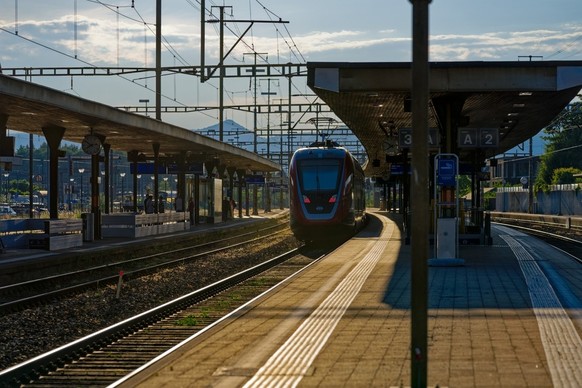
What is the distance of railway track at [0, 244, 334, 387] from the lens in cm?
939

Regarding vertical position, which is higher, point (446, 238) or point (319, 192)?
point (319, 192)

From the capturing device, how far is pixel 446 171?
20469 mm

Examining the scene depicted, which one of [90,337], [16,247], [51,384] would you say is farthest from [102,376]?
[16,247]

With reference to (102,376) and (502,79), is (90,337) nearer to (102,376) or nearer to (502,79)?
(102,376)

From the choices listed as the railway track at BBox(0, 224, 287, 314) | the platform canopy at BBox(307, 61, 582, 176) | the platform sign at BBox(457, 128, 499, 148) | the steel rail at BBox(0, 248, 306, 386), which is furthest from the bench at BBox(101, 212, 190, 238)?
the steel rail at BBox(0, 248, 306, 386)

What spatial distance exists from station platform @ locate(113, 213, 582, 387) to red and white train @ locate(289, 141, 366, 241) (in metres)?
12.4

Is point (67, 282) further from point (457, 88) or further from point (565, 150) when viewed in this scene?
point (565, 150)

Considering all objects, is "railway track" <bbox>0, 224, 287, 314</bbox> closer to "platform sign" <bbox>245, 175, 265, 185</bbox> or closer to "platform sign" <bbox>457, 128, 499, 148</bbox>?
"platform sign" <bbox>457, 128, 499, 148</bbox>

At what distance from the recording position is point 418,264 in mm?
6676

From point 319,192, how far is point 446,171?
426 inches

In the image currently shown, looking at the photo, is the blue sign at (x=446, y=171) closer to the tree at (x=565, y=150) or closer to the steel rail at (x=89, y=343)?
the steel rail at (x=89, y=343)

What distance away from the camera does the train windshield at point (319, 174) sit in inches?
1222

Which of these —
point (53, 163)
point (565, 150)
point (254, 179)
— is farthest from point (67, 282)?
point (565, 150)

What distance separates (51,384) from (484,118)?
2761 cm
